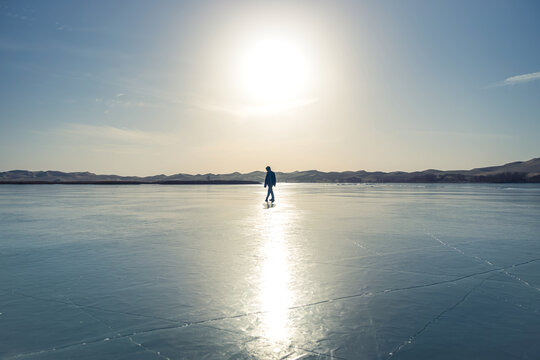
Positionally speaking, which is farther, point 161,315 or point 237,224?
point 237,224

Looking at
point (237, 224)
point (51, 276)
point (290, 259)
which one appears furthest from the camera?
point (237, 224)

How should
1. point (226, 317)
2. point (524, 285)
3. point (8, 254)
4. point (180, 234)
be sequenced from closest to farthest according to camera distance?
1. point (226, 317)
2. point (524, 285)
3. point (8, 254)
4. point (180, 234)

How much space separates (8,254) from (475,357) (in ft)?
25.2

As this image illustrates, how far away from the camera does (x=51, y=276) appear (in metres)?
4.94

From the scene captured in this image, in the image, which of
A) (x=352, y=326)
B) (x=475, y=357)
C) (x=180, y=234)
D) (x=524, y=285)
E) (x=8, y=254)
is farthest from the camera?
(x=180, y=234)

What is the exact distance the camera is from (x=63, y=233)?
8797mm

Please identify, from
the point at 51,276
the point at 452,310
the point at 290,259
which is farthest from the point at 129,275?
the point at 452,310

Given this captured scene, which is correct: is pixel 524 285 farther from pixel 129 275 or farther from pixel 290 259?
pixel 129 275

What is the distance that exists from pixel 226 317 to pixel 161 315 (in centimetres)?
70

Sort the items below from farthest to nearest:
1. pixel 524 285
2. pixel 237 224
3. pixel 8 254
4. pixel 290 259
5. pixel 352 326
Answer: pixel 237 224, pixel 8 254, pixel 290 259, pixel 524 285, pixel 352 326

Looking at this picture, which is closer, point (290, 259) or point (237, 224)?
point (290, 259)

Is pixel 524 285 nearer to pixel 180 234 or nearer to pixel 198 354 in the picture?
pixel 198 354

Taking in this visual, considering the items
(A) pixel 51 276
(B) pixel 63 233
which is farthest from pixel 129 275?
(B) pixel 63 233

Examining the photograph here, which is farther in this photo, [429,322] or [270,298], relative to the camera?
[270,298]
